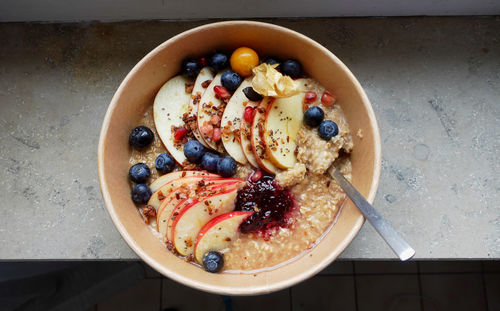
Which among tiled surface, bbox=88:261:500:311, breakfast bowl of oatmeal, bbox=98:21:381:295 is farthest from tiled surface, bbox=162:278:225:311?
breakfast bowl of oatmeal, bbox=98:21:381:295

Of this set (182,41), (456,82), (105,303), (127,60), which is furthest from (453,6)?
(105,303)

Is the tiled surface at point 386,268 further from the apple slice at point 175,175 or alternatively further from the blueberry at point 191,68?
the blueberry at point 191,68

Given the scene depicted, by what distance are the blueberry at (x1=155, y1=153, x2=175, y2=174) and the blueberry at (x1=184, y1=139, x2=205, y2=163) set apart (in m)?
0.06

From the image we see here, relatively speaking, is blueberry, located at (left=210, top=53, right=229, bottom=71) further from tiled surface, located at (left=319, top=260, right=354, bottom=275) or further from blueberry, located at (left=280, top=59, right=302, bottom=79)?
tiled surface, located at (left=319, top=260, right=354, bottom=275)

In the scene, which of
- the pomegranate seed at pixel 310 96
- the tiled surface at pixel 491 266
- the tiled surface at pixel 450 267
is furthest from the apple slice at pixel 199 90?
the tiled surface at pixel 491 266

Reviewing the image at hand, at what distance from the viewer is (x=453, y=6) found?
1.58 meters

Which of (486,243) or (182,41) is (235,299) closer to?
(486,243)

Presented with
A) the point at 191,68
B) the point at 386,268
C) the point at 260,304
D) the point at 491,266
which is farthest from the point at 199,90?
the point at 491,266

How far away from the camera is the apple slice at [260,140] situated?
136 cm

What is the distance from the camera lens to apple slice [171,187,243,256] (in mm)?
1313

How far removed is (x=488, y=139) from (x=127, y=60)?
1315 mm

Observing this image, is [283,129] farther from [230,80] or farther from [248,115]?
[230,80]

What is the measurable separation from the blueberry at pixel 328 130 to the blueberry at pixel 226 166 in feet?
0.93

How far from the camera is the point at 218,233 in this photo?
4.35ft
